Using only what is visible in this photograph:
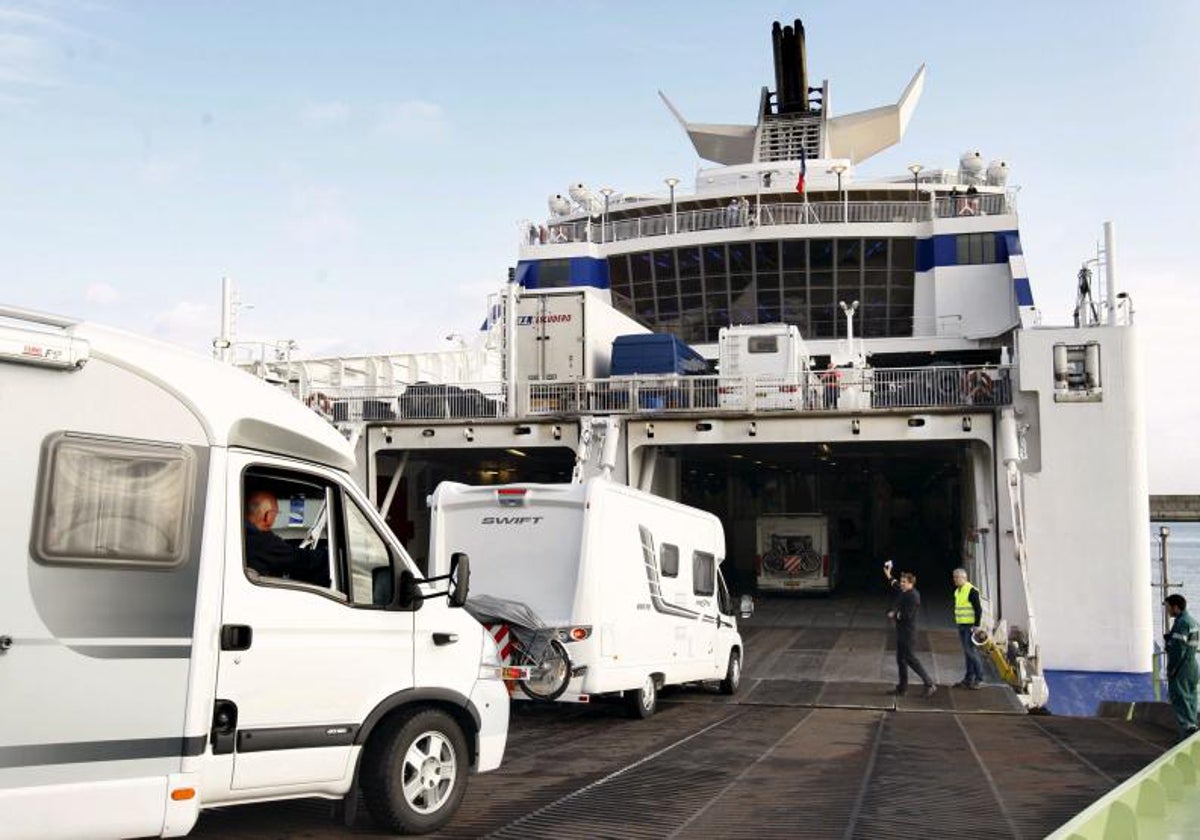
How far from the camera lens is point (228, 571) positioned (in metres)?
6.38

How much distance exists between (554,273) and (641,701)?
26553mm

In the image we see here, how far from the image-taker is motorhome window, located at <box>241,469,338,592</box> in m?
6.72

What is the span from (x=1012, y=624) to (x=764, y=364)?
796cm

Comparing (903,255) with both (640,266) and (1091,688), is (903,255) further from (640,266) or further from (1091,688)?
(1091,688)

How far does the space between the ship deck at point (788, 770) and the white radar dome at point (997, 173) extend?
27.4 m

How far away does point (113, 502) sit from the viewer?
598 centimetres

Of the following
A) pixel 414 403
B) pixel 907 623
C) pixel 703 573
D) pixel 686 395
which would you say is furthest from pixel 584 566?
pixel 414 403

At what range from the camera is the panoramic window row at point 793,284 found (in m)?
37.0

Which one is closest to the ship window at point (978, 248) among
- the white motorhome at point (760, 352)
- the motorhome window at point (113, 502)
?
the white motorhome at point (760, 352)

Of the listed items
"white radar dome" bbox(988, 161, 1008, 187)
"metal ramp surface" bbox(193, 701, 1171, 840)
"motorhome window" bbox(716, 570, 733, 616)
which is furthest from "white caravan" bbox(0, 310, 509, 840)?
"white radar dome" bbox(988, 161, 1008, 187)

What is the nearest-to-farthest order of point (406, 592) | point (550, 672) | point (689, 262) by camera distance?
1. point (406, 592)
2. point (550, 672)
3. point (689, 262)

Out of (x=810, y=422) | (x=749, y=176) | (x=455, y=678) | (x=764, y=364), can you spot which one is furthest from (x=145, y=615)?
(x=749, y=176)

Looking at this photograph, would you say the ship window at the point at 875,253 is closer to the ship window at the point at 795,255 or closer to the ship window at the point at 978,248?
the ship window at the point at 795,255

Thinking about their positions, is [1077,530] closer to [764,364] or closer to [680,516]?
[764,364]
